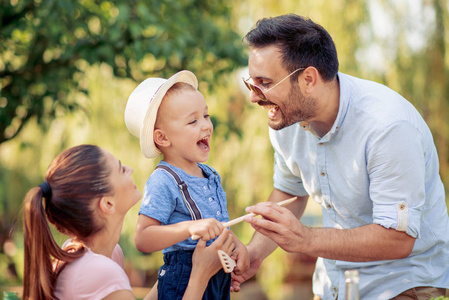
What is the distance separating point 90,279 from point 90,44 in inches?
121

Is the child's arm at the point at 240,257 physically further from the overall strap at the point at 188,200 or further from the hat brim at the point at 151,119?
the hat brim at the point at 151,119

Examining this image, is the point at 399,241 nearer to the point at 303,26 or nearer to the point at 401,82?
the point at 303,26

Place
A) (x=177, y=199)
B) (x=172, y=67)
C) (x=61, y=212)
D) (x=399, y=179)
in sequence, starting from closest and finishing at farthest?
(x=61, y=212)
(x=177, y=199)
(x=399, y=179)
(x=172, y=67)

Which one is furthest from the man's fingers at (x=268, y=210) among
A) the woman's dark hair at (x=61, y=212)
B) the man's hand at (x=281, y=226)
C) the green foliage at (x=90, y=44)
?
the green foliage at (x=90, y=44)

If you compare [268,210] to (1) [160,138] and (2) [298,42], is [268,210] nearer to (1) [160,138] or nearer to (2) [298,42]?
(1) [160,138]

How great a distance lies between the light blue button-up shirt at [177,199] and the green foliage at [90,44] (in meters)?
2.14

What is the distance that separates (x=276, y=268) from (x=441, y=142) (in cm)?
234

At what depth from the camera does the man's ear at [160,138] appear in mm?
2395

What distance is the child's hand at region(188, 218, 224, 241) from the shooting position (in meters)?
2.08

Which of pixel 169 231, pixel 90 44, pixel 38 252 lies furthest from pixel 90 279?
pixel 90 44

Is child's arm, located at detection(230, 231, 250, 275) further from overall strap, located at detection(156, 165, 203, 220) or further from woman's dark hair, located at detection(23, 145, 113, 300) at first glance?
woman's dark hair, located at detection(23, 145, 113, 300)

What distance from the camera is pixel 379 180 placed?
251 cm

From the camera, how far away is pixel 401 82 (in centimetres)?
615

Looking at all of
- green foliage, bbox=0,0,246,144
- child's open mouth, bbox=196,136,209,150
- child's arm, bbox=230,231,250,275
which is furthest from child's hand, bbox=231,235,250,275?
green foliage, bbox=0,0,246,144
